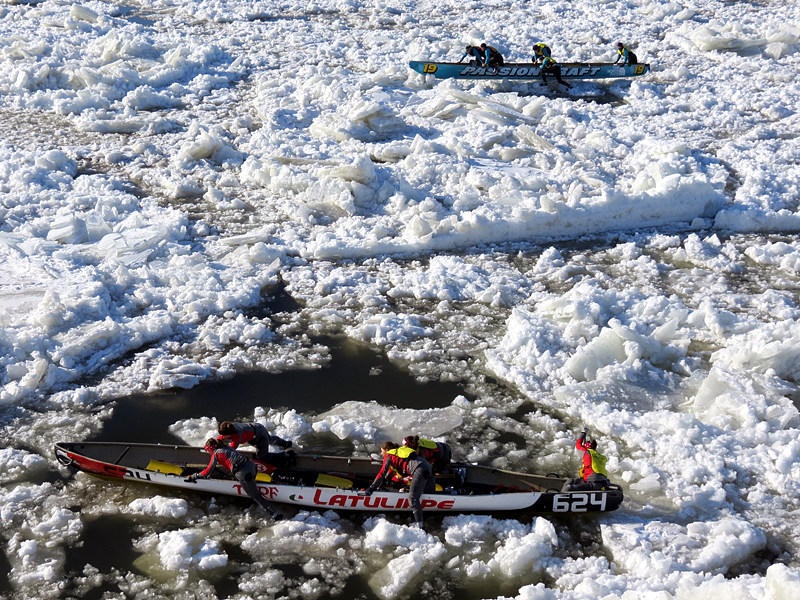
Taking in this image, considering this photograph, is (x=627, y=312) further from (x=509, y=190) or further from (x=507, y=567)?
(x=507, y=567)

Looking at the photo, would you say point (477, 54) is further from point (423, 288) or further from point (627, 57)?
point (423, 288)

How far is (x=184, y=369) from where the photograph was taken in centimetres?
920

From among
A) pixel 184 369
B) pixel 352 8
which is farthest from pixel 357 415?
pixel 352 8

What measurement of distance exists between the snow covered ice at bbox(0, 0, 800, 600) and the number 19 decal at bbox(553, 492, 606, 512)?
0.19 meters

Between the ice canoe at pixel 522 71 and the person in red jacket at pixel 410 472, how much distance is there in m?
13.3

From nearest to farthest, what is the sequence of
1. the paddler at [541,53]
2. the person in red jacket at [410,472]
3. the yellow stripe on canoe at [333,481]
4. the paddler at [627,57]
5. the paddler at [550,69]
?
the person in red jacket at [410,472] → the yellow stripe on canoe at [333,481] → the paddler at [550,69] → the paddler at [541,53] → the paddler at [627,57]

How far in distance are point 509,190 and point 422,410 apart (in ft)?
19.4

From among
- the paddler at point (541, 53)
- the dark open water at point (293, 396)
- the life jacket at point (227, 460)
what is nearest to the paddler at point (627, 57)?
the paddler at point (541, 53)

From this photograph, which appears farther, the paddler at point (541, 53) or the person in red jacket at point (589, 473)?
the paddler at point (541, 53)

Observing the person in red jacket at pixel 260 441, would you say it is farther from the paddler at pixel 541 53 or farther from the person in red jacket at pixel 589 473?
the paddler at pixel 541 53

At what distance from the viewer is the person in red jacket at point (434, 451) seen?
7.25 m

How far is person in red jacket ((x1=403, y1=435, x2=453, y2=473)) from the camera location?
7.25 m

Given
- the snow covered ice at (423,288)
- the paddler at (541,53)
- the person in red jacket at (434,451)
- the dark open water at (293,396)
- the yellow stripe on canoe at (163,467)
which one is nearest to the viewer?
the snow covered ice at (423,288)

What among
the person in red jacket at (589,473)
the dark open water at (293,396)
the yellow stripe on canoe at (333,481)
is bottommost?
the dark open water at (293,396)
